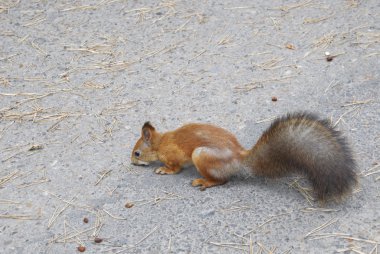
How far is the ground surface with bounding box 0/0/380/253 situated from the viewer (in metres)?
3.00

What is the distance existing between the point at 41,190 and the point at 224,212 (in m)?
1.12

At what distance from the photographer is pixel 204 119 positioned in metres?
4.03

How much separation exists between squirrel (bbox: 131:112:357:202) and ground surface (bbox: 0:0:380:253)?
0.11 m

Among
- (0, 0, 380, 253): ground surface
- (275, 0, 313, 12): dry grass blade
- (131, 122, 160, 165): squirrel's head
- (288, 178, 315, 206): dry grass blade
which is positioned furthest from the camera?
(275, 0, 313, 12): dry grass blade

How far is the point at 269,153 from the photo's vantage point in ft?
10.2

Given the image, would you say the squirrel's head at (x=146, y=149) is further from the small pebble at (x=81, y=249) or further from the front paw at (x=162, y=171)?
the small pebble at (x=81, y=249)

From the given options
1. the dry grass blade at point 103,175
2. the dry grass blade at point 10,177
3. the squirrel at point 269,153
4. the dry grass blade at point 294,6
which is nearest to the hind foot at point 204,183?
the squirrel at point 269,153

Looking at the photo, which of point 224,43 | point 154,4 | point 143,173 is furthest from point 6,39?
point 143,173

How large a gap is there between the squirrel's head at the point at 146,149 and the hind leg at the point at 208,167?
375mm

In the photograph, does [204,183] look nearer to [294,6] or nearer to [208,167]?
[208,167]

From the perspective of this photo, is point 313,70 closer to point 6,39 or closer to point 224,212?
point 224,212

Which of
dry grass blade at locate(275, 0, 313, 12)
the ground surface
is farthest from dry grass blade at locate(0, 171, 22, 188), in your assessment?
dry grass blade at locate(275, 0, 313, 12)

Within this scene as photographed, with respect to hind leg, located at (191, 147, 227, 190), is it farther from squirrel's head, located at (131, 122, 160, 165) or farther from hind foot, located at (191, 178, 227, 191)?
squirrel's head, located at (131, 122, 160, 165)

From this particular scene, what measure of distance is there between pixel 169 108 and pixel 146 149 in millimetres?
632
